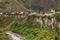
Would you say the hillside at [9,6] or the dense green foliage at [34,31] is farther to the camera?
the hillside at [9,6]

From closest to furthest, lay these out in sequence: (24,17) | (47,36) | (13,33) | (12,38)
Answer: (47,36)
(12,38)
(13,33)
(24,17)

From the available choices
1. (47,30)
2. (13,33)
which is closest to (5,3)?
(13,33)

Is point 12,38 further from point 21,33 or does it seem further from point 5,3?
point 5,3

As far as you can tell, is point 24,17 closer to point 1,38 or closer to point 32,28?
point 32,28

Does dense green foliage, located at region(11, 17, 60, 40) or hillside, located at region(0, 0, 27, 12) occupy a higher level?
hillside, located at region(0, 0, 27, 12)

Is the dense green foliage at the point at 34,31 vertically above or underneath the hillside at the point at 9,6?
underneath

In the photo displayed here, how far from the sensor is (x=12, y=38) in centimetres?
7469

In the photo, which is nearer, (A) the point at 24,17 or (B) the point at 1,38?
(B) the point at 1,38

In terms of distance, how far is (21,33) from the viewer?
3095 inches

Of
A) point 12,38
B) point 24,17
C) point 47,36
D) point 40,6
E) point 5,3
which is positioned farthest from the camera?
point 40,6

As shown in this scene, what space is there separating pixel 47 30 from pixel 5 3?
75.1 m

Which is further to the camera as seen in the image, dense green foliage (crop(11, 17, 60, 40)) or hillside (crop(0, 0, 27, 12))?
hillside (crop(0, 0, 27, 12))

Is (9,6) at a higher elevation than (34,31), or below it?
higher

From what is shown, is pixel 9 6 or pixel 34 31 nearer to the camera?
pixel 34 31
